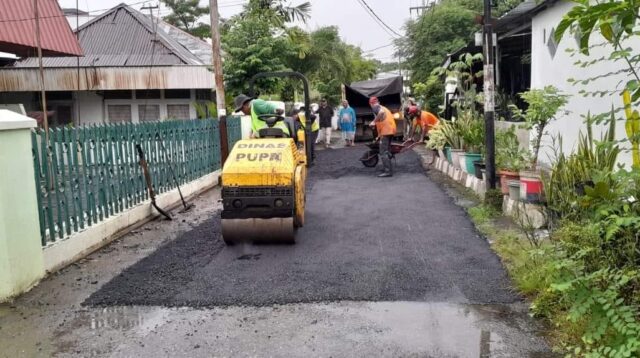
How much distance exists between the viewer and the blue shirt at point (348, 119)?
2112 centimetres

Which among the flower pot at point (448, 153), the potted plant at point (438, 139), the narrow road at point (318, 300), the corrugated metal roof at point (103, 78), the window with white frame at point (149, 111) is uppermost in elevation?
the corrugated metal roof at point (103, 78)

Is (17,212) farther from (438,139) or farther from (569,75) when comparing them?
(438,139)

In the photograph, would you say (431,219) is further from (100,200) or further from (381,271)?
(100,200)

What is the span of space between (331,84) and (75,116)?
14.1 meters

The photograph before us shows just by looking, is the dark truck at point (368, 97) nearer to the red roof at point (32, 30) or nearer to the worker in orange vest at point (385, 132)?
the worker in orange vest at point (385, 132)

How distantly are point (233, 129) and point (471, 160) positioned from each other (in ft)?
21.5

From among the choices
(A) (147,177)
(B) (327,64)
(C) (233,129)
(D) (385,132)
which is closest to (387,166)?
(D) (385,132)

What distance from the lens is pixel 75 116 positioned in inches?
811

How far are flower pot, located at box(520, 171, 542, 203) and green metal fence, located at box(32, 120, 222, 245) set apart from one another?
542 centimetres

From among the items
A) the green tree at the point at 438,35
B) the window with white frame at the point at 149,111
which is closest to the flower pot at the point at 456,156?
the window with white frame at the point at 149,111

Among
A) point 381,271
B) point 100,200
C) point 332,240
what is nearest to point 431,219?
point 332,240

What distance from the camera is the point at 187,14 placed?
44.6 metres

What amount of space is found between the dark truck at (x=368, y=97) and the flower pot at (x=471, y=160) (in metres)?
11.5

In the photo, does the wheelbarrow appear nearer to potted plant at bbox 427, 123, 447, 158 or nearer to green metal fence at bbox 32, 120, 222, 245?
potted plant at bbox 427, 123, 447, 158
